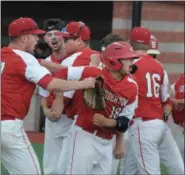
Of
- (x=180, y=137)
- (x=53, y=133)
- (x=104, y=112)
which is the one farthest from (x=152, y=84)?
(x=180, y=137)

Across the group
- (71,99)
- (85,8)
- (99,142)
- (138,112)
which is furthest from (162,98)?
(85,8)

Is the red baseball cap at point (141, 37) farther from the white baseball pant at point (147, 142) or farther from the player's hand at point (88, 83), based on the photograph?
the player's hand at point (88, 83)

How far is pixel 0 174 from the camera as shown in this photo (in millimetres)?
7703

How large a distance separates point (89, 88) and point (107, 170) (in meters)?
0.86

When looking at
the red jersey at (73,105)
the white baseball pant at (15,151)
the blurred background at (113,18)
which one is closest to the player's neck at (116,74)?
the red jersey at (73,105)

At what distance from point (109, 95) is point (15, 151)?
959 mm

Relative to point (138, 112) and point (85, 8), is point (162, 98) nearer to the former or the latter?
point (138, 112)

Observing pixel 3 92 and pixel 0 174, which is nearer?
pixel 3 92

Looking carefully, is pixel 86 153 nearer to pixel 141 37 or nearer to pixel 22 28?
pixel 22 28

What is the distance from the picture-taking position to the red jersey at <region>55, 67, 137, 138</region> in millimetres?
5848

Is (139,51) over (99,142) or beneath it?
over

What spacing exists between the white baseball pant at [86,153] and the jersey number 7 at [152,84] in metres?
1.24

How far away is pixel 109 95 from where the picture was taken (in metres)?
5.84

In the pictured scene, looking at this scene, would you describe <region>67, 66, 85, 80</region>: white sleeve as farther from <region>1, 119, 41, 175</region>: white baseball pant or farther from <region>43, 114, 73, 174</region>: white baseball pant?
<region>43, 114, 73, 174</region>: white baseball pant
